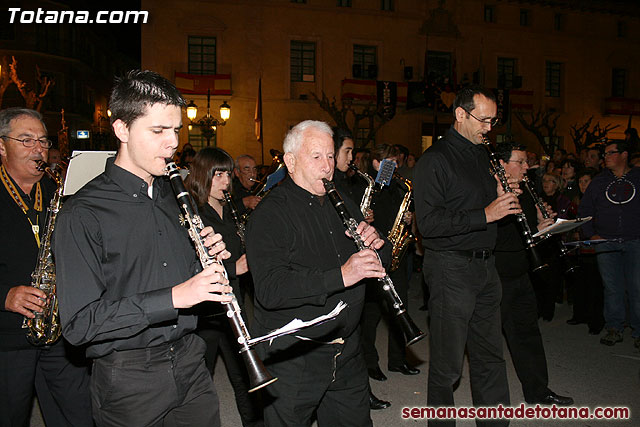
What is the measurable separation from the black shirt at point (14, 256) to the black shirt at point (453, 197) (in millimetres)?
2838

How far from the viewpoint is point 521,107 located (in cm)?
2995

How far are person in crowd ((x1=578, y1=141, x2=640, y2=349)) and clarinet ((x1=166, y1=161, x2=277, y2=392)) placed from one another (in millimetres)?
5908

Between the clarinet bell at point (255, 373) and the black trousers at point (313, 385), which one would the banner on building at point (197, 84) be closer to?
the black trousers at point (313, 385)

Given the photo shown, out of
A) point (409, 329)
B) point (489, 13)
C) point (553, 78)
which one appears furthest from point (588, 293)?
point (553, 78)

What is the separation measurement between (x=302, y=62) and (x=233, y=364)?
80.9 feet

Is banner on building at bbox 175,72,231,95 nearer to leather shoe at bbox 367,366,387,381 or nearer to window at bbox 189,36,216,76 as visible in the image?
window at bbox 189,36,216,76

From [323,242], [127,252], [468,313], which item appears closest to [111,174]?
[127,252]

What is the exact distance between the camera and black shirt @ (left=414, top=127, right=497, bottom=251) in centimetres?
386

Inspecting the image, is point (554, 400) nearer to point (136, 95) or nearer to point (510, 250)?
point (510, 250)

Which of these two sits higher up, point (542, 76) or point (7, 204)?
point (542, 76)

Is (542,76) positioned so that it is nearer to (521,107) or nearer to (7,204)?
(521,107)

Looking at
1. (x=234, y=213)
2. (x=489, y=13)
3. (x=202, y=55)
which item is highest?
(x=489, y=13)

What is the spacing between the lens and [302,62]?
26969 millimetres

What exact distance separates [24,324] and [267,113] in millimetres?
23851
